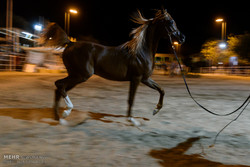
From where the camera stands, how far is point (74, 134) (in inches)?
144

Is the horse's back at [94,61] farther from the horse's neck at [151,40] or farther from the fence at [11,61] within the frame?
the fence at [11,61]

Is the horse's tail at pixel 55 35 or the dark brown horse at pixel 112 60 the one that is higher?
the horse's tail at pixel 55 35

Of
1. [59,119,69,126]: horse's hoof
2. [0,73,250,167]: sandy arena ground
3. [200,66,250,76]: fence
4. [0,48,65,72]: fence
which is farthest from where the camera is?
[200,66,250,76]: fence

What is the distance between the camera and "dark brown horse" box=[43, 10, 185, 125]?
4.48 meters

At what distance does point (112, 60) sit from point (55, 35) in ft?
4.76

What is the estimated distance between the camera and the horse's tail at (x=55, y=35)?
15.7 ft

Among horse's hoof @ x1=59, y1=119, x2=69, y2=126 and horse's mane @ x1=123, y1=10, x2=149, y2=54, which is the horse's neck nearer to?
horse's mane @ x1=123, y1=10, x2=149, y2=54

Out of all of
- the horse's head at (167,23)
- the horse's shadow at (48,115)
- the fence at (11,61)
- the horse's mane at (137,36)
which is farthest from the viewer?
the fence at (11,61)

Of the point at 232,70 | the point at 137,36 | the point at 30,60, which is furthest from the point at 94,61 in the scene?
the point at 232,70

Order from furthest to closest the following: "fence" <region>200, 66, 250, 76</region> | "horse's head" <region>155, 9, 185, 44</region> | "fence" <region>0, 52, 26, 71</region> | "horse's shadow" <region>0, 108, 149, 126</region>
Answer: "fence" <region>200, 66, 250, 76</region> → "fence" <region>0, 52, 26, 71</region> → "horse's head" <region>155, 9, 185, 44</region> → "horse's shadow" <region>0, 108, 149, 126</region>

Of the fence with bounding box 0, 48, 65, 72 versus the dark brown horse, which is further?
the fence with bounding box 0, 48, 65, 72

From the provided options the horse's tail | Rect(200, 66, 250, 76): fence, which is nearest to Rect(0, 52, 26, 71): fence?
the horse's tail

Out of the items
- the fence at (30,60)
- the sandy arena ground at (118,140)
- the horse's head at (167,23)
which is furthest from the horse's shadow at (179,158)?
the fence at (30,60)

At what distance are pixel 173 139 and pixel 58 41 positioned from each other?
322 cm
